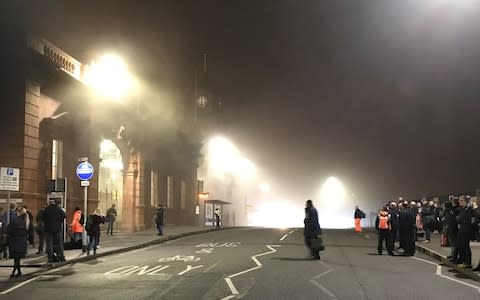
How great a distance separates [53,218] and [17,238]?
244 centimetres

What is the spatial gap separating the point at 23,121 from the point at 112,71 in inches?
319

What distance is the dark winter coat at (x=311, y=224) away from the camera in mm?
16281

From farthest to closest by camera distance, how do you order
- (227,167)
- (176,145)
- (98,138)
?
1. (227,167)
2. (176,145)
3. (98,138)

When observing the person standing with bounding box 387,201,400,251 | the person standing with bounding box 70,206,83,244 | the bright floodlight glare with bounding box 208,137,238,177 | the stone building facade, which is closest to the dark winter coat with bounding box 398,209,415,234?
the person standing with bounding box 387,201,400,251

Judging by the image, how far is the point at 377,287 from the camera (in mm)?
11062

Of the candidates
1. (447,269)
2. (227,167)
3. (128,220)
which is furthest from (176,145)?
(447,269)

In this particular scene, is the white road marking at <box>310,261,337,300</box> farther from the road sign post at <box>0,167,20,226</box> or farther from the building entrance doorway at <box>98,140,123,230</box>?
the building entrance doorway at <box>98,140,123,230</box>

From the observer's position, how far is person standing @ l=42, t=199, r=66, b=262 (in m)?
15.5

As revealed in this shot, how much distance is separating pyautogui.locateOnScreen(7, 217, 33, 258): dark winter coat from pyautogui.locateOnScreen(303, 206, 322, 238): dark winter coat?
24.8 feet

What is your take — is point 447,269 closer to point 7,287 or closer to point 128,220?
point 7,287

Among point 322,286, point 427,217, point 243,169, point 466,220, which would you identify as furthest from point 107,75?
point 243,169

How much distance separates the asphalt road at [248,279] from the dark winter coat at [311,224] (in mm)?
788

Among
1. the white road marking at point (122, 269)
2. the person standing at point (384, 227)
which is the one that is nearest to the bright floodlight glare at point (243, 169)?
the person standing at point (384, 227)

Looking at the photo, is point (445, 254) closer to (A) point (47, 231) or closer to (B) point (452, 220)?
(B) point (452, 220)
